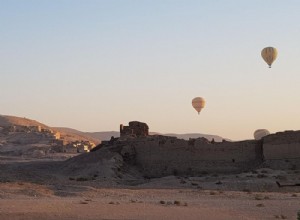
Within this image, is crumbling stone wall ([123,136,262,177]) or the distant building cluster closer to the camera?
crumbling stone wall ([123,136,262,177])

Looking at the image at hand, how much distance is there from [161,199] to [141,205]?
422cm

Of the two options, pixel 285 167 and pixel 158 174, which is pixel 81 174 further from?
pixel 285 167

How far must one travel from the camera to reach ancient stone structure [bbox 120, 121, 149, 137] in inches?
2067

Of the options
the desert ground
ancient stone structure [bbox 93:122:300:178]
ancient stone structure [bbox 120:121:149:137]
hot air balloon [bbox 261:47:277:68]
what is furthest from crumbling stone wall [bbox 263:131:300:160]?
hot air balloon [bbox 261:47:277:68]

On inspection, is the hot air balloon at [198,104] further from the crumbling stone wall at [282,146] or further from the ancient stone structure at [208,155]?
A: the crumbling stone wall at [282,146]

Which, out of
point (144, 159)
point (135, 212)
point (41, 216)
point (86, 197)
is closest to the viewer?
point (41, 216)

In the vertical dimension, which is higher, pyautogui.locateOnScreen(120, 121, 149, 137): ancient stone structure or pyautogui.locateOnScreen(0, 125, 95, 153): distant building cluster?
pyautogui.locateOnScreen(0, 125, 95, 153): distant building cluster

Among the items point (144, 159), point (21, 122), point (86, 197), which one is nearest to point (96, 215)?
point (86, 197)

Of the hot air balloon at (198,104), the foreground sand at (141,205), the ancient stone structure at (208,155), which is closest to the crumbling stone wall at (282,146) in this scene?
the ancient stone structure at (208,155)

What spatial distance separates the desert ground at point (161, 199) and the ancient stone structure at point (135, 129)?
9.53m

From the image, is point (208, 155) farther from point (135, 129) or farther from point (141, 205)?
point (141, 205)

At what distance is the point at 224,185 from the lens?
35.3 meters

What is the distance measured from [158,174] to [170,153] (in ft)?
5.90

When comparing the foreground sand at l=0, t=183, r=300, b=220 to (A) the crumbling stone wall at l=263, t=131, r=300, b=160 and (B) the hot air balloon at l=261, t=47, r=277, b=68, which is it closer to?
(A) the crumbling stone wall at l=263, t=131, r=300, b=160
